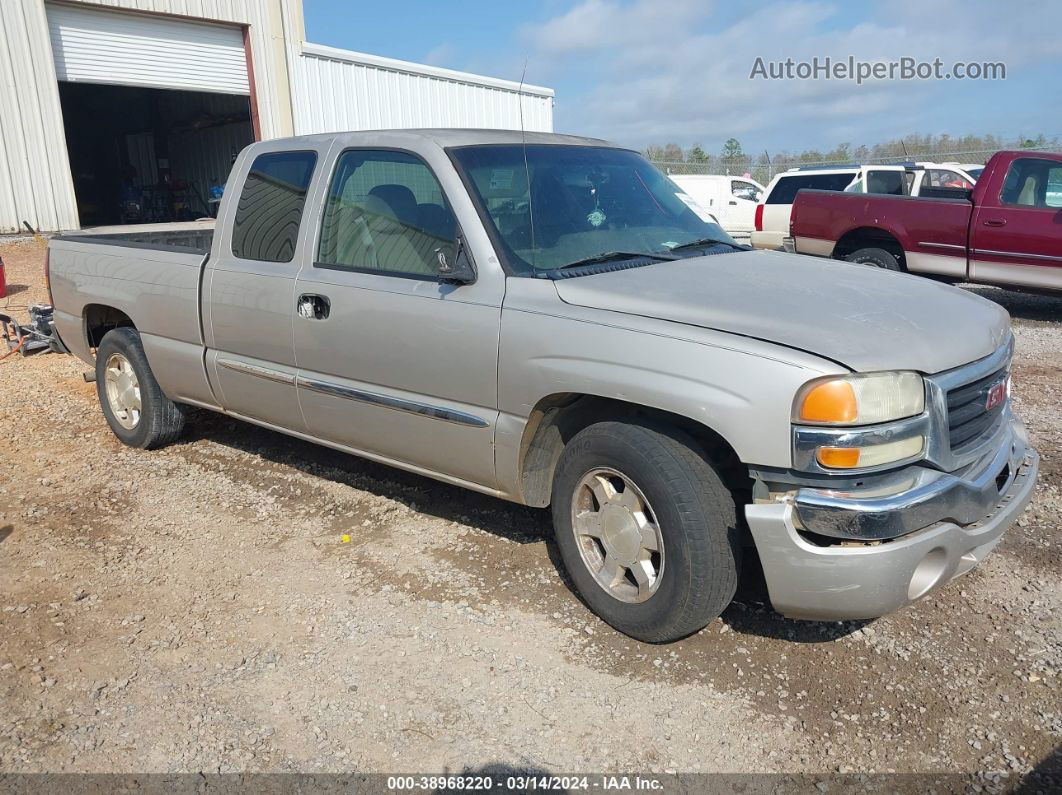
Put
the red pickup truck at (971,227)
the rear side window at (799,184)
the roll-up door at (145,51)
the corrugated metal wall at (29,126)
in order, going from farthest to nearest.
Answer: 1. the roll-up door at (145,51)
2. the corrugated metal wall at (29,126)
3. the rear side window at (799,184)
4. the red pickup truck at (971,227)

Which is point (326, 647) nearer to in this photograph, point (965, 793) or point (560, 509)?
point (560, 509)

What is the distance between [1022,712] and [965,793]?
20.3 inches

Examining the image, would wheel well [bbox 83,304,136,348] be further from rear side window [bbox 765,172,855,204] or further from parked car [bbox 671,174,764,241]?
parked car [bbox 671,174,764,241]

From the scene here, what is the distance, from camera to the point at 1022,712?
9.61 feet

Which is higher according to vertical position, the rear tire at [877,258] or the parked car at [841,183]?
the parked car at [841,183]

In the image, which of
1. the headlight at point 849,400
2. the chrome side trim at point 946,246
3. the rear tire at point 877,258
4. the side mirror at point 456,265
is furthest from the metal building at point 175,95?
the headlight at point 849,400

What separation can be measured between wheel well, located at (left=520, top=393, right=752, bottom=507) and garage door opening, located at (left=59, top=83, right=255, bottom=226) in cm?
2380

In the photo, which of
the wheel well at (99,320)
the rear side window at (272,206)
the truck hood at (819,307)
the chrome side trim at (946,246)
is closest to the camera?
the truck hood at (819,307)

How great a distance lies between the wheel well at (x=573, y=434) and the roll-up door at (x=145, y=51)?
17145mm

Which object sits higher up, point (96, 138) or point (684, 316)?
point (96, 138)

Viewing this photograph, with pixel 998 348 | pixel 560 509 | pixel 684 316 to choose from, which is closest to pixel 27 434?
pixel 560 509

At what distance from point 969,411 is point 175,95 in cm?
2866

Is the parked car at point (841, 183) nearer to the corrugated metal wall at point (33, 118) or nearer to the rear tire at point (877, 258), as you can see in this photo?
the rear tire at point (877, 258)

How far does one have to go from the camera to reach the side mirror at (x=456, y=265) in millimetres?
3623
